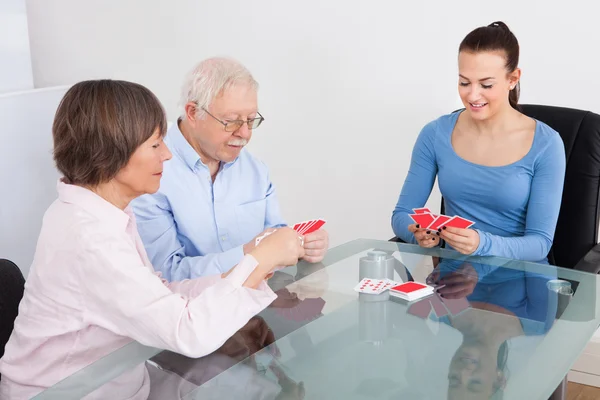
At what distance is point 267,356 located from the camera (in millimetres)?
1623

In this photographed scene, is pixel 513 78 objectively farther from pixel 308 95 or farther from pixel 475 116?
pixel 308 95

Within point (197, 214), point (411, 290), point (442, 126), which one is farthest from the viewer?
point (442, 126)

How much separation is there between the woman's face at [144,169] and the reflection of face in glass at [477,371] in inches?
30.4

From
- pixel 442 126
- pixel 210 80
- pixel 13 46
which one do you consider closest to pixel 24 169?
pixel 13 46

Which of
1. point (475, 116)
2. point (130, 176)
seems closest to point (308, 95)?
point (475, 116)

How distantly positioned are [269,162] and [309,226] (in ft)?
5.40

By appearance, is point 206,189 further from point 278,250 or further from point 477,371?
point 477,371

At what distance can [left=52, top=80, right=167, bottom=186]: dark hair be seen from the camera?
1646 mm

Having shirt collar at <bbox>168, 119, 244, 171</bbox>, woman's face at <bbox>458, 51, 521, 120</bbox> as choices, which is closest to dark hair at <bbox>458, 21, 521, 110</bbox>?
woman's face at <bbox>458, 51, 521, 120</bbox>

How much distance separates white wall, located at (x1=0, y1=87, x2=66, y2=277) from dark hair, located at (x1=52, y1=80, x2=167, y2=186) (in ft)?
6.47

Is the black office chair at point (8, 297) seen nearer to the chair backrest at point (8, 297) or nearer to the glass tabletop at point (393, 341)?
the chair backrest at point (8, 297)

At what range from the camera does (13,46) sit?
12.5ft

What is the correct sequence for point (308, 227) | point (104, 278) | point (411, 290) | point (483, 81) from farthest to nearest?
point (483, 81) → point (308, 227) → point (411, 290) → point (104, 278)

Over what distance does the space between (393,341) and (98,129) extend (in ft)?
2.60
